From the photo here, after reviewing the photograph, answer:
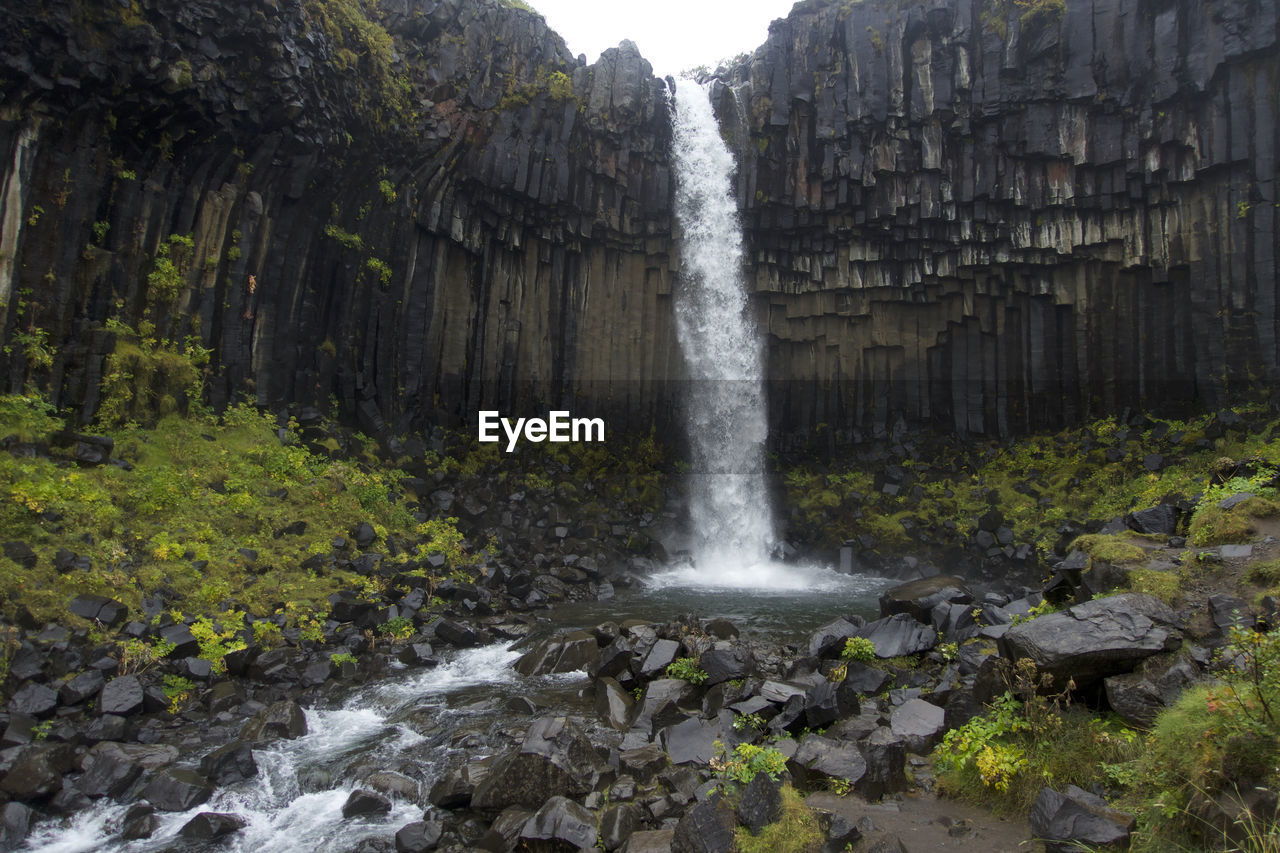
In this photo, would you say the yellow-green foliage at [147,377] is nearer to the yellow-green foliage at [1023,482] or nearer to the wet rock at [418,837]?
the wet rock at [418,837]

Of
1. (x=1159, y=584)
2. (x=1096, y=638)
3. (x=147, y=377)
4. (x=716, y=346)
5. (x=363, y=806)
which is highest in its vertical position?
(x=716, y=346)

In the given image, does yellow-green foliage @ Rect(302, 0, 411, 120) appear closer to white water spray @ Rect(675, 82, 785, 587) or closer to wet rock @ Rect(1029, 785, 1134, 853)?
white water spray @ Rect(675, 82, 785, 587)

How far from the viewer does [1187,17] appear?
19.2 meters

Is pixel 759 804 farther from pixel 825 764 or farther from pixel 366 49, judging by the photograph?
pixel 366 49

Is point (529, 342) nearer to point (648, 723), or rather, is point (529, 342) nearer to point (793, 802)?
point (648, 723)

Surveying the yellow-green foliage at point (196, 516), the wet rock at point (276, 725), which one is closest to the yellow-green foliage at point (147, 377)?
the yellow-green foliage at point (196, 516)

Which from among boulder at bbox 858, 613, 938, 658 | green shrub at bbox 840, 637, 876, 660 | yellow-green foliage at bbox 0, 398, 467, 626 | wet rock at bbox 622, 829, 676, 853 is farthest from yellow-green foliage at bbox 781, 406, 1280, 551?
wet rock at bbox 622, 829, 676, 853

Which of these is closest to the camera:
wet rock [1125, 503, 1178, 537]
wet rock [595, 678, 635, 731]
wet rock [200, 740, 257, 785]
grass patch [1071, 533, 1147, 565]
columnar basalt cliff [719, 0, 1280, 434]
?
wet rock [200, 740, 257, 785]

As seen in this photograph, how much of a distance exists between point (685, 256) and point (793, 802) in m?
20.9

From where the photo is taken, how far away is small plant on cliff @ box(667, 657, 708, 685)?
9.08m

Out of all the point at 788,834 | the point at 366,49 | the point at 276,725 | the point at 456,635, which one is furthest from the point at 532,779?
the point at 366,49

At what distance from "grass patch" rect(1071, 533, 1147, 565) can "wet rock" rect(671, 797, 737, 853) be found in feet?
16.8

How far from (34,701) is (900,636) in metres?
10.0

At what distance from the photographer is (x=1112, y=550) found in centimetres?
797
